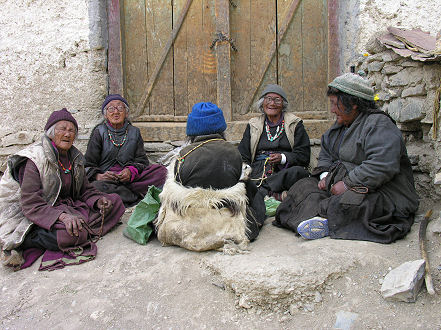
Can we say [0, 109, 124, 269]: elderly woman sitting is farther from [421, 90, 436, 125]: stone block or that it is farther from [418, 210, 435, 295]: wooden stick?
[421, 90, 436, 125]: stone block

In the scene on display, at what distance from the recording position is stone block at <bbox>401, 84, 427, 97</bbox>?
3559 millimetres

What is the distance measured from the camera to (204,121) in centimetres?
306

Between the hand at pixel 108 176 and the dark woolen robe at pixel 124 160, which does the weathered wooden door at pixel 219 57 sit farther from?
the hand at pixel 108 176

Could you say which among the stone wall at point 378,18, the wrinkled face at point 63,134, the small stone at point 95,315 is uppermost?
the stone wall at point 378,18

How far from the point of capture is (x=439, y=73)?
11.1 ft

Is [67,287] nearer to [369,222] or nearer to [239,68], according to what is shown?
[369,222]

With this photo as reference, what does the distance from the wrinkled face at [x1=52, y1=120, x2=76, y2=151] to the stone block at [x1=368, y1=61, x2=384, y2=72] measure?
295 centimetres

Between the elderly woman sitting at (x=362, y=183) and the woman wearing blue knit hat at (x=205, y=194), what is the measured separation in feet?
1.81

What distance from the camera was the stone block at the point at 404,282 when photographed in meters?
2.25

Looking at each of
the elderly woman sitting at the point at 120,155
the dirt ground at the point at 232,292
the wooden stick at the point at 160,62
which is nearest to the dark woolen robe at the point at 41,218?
the dirt ground at the point at 232,292

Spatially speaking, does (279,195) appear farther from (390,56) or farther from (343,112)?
(390,56)

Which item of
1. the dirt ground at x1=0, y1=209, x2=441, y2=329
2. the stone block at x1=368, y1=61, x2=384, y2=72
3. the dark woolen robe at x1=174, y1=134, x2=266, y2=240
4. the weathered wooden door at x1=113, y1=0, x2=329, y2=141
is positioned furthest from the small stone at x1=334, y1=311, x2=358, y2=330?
the weathered wooden door at x1=113, y1=0, x2=329, y2=141

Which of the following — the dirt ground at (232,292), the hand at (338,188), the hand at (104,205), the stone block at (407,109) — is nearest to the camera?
the dirt ground at (232,292)

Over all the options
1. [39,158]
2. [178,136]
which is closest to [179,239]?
[39,158]
